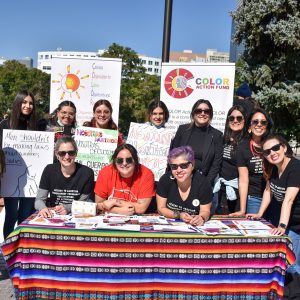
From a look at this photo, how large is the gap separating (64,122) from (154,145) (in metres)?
1.19

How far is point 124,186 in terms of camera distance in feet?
13.8

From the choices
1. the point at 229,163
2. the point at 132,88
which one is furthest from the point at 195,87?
the point at 132,88

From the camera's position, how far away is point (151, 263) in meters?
3.29

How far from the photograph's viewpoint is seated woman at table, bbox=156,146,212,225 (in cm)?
381

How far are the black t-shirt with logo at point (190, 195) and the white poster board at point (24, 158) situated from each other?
1.60m

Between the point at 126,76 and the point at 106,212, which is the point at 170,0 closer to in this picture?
the point at 106,212

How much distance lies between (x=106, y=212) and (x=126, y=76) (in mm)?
27223

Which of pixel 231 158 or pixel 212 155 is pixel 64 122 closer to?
pixel 212 155

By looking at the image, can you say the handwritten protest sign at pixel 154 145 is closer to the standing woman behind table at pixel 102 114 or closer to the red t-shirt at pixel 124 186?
the standing woman behind table at pixel 102 114

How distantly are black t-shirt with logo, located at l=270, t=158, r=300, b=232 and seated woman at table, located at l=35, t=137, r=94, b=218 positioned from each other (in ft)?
6.21


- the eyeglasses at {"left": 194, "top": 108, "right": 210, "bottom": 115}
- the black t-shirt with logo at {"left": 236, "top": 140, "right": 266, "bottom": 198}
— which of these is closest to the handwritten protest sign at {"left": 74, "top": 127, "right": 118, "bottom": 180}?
the eyeglasses at {"left": 194, "top": 108, "right": 210, "bottom": 115}

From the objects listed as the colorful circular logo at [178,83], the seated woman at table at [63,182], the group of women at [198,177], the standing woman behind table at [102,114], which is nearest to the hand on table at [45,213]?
the group of women at [198,177]

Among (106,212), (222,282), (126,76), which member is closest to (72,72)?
(106,212)

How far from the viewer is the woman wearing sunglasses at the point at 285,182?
148 inches
